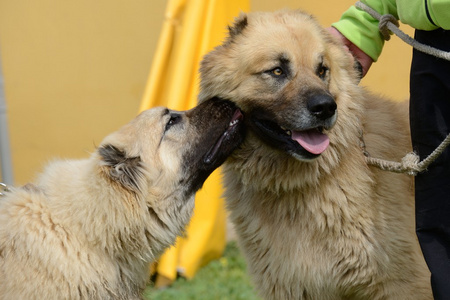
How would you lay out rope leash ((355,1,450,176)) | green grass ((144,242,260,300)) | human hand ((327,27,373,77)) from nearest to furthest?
rope leash ((355,1,450,176)), human hand ((327,27,373,77)), green grass ((144,242,260,300))

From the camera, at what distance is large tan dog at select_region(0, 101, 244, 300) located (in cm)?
268

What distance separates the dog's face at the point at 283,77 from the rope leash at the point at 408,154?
0.88 feet

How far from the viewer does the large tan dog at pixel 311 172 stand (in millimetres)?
3039

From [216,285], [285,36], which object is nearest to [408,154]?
[285,36]

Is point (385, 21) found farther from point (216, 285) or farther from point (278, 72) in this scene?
point (216, 285)

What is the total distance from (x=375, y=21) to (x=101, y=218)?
1753mm

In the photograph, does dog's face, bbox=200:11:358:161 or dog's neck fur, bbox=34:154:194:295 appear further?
dog's face, bbox=200:11:358:161

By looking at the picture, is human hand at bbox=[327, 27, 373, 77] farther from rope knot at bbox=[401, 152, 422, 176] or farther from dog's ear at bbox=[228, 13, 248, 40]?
rope knot at bbox=[401, 152, 422, 176]

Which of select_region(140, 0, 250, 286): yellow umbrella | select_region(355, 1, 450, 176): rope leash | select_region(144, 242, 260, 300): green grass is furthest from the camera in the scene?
select_region(140, 0, 250, 286): yellow umbrella

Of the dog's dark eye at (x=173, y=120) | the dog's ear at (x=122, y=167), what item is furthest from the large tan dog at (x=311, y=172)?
the dog's ear at (x=122, y=167)

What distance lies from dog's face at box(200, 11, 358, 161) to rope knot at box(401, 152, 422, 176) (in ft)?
1.38

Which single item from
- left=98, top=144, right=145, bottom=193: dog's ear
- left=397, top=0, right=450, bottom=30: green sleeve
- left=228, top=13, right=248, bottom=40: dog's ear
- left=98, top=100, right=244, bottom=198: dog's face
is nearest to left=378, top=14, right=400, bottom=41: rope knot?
left=397, top=0, right=450, bottom=30: green sleeve

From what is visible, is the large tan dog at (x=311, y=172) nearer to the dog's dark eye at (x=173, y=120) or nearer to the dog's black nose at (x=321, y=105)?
the dog's black nose at (x=321, y=105)

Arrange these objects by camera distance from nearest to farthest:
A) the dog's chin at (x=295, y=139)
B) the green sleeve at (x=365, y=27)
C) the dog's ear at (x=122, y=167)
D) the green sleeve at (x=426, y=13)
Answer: the green sleeve at (x=426, y=13), the dog's ear at (x=122, y=167), the dog's chin at (x=295, y=139), the green sleeve at (x=365, y=27)
